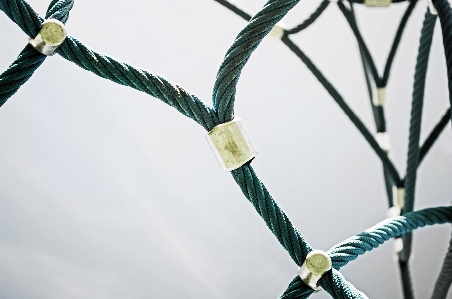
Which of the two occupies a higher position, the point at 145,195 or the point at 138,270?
the point at 145,195

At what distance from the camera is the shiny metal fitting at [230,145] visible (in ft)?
1.50

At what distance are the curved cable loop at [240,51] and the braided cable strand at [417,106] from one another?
0.31 m

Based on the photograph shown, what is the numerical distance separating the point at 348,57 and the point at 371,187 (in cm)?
39

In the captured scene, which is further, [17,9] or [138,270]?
[138,270]

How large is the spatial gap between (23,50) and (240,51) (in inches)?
7.0

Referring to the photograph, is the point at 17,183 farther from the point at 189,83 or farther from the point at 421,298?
the point at 421,298

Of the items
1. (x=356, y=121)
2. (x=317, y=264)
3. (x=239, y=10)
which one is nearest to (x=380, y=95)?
(x=356, y=121)

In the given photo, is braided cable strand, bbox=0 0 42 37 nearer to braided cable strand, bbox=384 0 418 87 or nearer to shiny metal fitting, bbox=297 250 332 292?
shiny metal fitting, bbox=297 250 332 292

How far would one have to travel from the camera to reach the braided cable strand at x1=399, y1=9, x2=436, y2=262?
69 centimetres

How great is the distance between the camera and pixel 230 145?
1.50 ft

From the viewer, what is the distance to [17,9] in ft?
1.42

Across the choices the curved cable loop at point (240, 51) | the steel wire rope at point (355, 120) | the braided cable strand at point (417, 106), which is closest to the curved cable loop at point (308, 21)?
the steel wire rope at point (355, 120)

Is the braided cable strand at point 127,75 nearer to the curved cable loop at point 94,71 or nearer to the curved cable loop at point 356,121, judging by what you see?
the curved cable loop at point 94,71

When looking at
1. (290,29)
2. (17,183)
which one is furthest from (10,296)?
(290,29)
